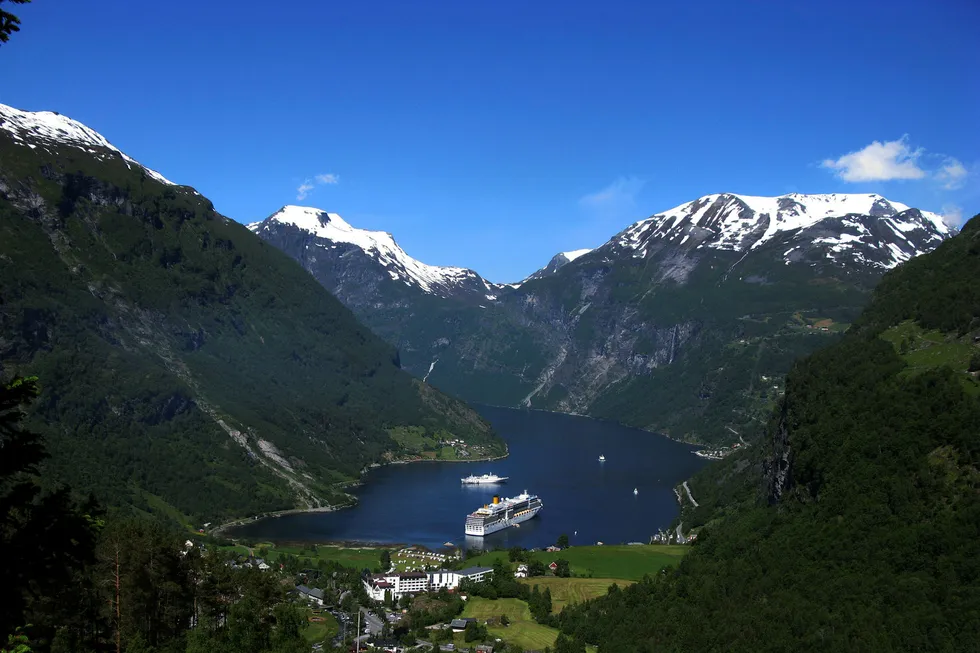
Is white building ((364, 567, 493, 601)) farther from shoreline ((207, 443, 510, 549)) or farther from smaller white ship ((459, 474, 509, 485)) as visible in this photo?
smaller white ship ((459, 474, 509, 485))

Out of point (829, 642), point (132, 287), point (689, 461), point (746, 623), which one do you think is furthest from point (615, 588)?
point (132, 287)

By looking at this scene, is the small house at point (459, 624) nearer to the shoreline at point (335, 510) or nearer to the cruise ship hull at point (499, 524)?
the shoreline at point (335, 510)

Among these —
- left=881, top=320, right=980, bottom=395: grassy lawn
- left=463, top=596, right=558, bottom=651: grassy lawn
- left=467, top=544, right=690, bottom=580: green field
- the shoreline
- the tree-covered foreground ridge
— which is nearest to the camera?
the tree-covered foreground ridge

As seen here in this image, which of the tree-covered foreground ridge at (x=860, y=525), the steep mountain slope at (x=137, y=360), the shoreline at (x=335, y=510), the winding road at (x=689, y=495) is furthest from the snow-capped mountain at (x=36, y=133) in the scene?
the tree-covered foreground ridge at (x=860, y=525)

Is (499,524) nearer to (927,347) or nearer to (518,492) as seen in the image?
(518,492)

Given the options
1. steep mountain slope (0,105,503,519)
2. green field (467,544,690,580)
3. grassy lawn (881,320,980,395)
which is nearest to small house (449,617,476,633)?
green field (467,544,690,580)

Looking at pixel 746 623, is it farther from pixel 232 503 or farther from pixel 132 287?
pixel 132 287

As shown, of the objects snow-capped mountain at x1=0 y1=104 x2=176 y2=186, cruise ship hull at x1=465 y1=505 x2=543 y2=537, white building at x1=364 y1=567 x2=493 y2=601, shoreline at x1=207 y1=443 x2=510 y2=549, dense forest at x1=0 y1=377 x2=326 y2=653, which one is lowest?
white building at x1=364 y1=567 x2=493 y2=601
